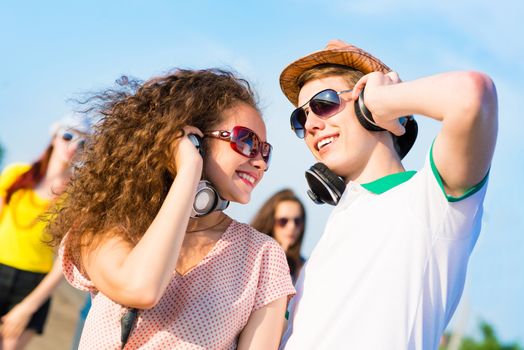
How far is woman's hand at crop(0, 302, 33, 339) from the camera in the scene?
6.42m

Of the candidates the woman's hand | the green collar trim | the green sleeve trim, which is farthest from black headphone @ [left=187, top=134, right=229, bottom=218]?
the woman's hand

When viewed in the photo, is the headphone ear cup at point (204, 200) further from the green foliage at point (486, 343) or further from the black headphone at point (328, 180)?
the green foliage at point (486, 343)

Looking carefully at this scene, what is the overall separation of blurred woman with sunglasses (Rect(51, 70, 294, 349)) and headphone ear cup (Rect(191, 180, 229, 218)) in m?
0.02

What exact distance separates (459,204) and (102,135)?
154 centimetres

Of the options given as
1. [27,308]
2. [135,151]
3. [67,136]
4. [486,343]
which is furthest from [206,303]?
[486,343]

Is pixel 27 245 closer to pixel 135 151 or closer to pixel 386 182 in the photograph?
pixel 135 151

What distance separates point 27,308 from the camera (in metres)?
6.46

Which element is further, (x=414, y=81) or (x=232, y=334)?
(x=232, y=334)

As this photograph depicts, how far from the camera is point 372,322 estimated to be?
2.80 metres

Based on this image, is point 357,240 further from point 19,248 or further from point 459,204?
point 19,248

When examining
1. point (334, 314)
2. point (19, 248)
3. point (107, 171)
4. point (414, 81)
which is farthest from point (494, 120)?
point (19, 248)

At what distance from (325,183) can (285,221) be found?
426 centimetres

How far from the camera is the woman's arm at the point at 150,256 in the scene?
2791mm

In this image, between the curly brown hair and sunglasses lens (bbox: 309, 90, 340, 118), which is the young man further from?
→ the curly brown hair
